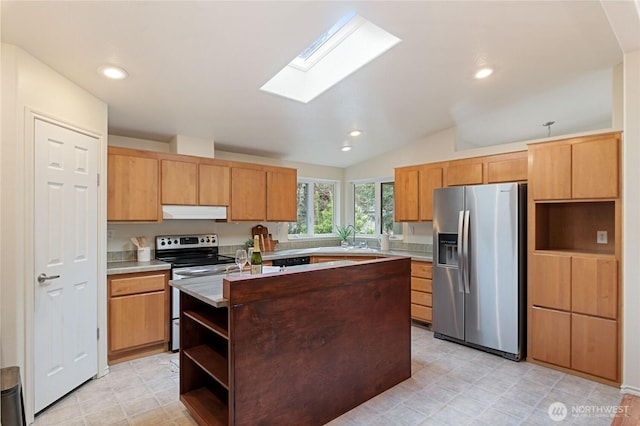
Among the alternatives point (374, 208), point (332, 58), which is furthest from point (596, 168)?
point (374, 208)

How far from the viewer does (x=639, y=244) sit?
239cm

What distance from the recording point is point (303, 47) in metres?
2.36

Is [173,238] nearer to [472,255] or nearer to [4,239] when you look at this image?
[4,239]

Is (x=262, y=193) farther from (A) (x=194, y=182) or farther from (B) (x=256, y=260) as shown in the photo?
(B) (x=256, y=260)

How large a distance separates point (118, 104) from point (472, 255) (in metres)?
3.71

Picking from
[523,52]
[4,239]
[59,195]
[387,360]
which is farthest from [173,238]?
[523,52]

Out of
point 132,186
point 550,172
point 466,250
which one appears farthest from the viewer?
point 466,250

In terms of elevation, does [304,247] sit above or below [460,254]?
below

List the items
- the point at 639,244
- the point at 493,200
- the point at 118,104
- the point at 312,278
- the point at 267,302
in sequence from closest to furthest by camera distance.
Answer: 1. the point at 267,302
2. the point at 312,278
3. the point at 639,244
4. the point at 118,104
5. the point at 493,200

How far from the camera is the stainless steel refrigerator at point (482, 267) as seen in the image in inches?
125

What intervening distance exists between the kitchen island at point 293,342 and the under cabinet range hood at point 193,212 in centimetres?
155

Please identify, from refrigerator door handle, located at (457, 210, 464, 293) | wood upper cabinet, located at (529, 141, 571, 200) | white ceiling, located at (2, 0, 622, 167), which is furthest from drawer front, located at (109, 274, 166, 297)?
wood upper cabinet, located at (529, 141, 571, 200)

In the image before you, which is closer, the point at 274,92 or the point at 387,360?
the point at 387,360

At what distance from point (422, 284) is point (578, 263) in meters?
1.63
